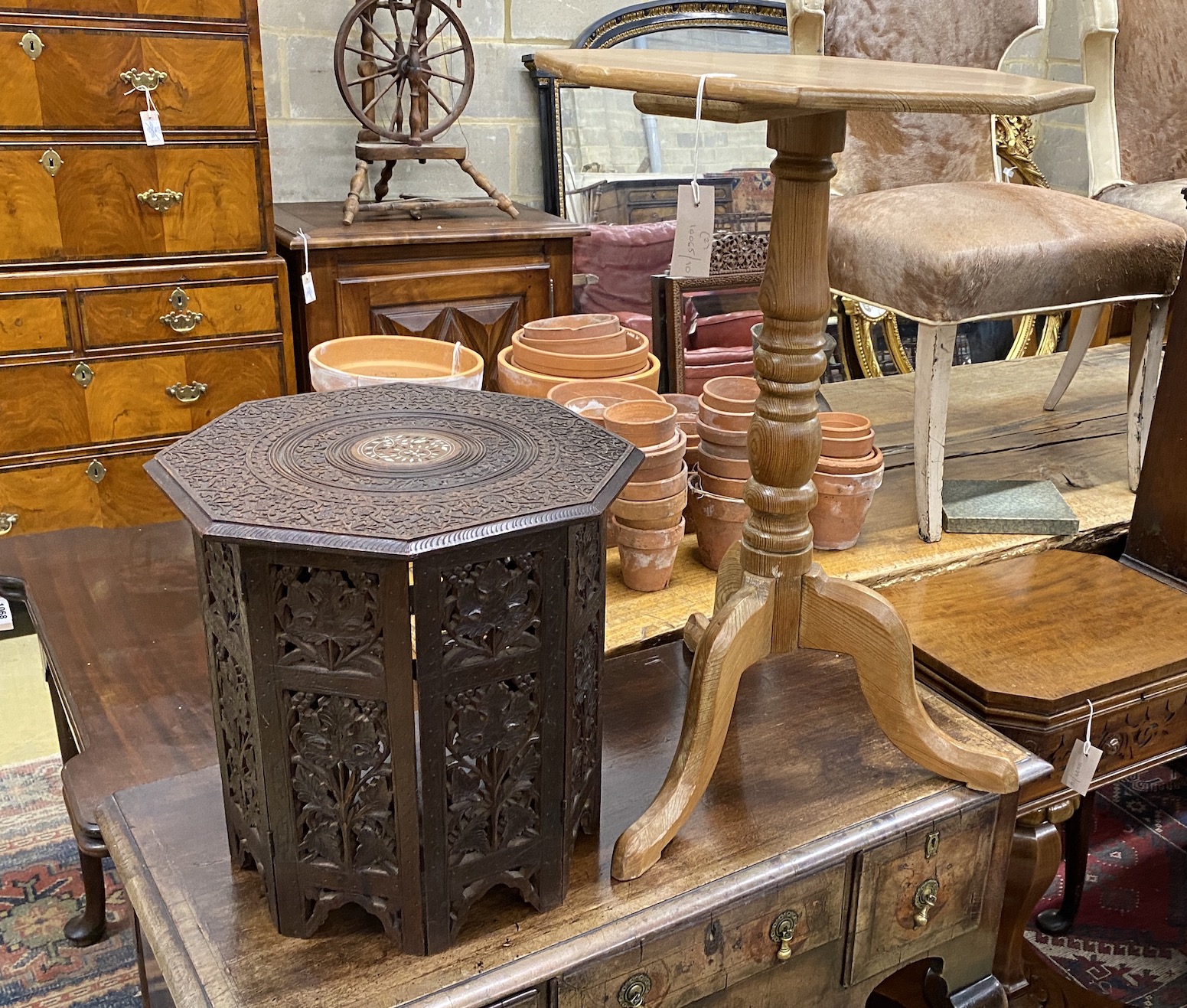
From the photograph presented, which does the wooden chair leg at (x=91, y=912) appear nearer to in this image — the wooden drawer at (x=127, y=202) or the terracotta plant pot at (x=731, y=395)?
the terracotta plant pot at (x=731, y=395)

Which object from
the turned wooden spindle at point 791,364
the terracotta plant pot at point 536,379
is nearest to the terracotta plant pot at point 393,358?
the terracotta plant pot at point 536,379

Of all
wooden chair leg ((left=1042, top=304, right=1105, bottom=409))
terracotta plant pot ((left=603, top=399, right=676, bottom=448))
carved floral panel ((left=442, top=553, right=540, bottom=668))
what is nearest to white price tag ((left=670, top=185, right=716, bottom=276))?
terracotta plant pot ((left=603, top=399, right=676, bottom=448))

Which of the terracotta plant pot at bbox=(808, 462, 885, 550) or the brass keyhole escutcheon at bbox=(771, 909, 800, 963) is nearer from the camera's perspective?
the brass keyhole escutcheon at bbox=(771, 909, 800, 963)

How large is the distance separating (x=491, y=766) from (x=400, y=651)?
0.14 m

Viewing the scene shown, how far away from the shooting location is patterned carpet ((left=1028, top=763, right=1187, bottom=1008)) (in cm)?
169

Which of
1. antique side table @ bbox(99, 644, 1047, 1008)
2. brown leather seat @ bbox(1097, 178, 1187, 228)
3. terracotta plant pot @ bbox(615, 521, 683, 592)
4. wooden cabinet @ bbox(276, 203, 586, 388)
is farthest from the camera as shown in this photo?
wooden cabinet @ bbox(276, 203, 586, 388)

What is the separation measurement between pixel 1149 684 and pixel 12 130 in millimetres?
2302

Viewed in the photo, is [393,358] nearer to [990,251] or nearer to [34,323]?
[990,251]

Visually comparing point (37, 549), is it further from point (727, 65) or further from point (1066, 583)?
point (1066, 583)

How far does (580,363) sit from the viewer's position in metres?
1.64

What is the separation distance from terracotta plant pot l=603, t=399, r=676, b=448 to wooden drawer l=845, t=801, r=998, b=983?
0.60 meters

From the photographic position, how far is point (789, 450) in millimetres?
1143

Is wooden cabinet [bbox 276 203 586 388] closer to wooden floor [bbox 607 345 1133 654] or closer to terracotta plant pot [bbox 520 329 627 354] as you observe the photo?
wooden floor [bbox 607 345 1133 654]

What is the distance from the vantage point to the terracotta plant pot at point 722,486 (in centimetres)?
159
